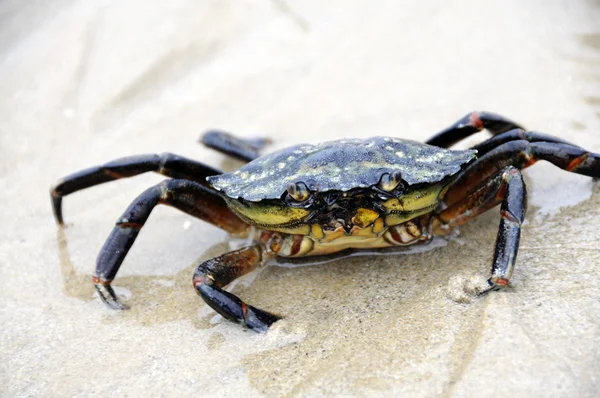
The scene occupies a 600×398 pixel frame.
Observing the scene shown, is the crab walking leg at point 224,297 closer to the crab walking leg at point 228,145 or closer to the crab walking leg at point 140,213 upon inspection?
the crab walking leg at point 140,213

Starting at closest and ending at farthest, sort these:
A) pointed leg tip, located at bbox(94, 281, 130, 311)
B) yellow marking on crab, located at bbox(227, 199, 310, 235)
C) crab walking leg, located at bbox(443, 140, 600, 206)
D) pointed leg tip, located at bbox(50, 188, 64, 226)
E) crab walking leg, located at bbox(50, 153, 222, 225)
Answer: yellow marking on crab, located at bbox(227, 199, 310, 235), crab walking leg, located at bbox(443, 140, 600, 206), pointed leg tip, located at bbox(94, 281, 130, 311), crab walking leg, located at bbox(50, 153, 222, 225), pointed leg tip, located at bbox(50, 188, 64, 226)

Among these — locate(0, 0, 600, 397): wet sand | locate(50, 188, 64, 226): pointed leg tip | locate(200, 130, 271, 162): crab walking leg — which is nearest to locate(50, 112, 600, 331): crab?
locate(0, 0, 600, 397): wet sand

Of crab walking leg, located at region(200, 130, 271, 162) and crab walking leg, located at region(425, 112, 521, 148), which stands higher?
crab walking leg, located at region(425, 112, 521, 148)

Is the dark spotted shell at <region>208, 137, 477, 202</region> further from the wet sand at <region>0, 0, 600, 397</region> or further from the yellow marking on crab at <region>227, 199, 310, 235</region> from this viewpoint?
the wet sand at <region>0, 0, 600, 397</region>

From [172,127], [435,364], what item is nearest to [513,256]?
[435,364]

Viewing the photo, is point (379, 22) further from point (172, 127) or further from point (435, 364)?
point (435, 364)

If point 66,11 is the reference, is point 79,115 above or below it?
below

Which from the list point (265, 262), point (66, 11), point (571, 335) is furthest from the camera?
point (66, 11)
